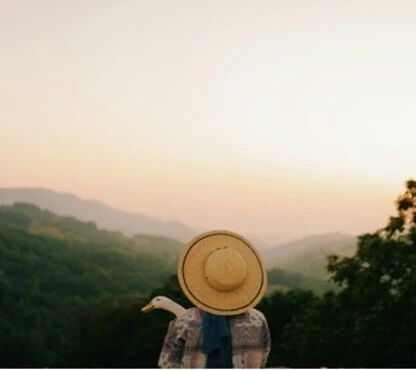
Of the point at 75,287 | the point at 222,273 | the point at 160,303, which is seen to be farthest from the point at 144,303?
the point at 222,273

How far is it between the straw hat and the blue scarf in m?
0.06

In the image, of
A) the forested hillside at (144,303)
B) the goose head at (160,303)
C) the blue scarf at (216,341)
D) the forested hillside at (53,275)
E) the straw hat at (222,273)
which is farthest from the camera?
the forested hillside at (53,275)

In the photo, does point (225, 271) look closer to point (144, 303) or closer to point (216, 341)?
point (216, 341)

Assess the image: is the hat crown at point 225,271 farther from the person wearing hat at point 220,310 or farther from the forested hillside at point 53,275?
the forested hillside at point 53,275

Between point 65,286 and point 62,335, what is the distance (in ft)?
25.8

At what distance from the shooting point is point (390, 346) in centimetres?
1925

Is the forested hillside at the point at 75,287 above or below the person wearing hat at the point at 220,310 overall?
below

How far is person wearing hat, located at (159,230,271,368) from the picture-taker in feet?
13.3

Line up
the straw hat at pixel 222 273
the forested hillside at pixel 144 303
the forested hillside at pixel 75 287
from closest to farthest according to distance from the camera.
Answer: the straw hat at pixel 222 273, the forested hillside at pixel 144 303, the forested hillside at pixel 75 287

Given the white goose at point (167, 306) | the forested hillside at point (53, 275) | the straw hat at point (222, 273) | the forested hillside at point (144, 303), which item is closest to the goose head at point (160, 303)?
the white goose at point (167, 306)

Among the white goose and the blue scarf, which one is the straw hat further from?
the white goose

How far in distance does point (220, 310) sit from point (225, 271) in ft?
0.75

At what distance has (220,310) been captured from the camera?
163 inches

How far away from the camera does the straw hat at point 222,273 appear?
4207mm
